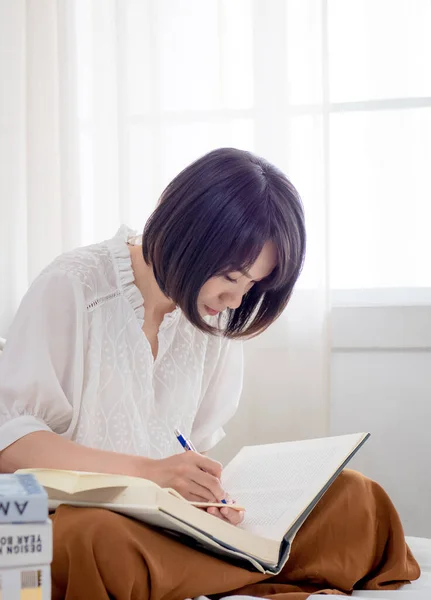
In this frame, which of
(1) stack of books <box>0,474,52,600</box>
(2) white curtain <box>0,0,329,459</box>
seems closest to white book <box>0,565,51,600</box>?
(1) stack of books <box>0,474,52,600</box>

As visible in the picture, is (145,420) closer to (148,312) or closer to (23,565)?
(148,312)

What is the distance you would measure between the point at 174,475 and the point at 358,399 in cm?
111

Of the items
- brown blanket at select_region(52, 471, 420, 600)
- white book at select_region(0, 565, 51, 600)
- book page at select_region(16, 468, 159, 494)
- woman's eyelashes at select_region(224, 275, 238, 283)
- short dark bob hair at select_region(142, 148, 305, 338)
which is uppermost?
short dark bob hair at select_region(142, 148, 305, 338)

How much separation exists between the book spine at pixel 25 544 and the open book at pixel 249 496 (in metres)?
0.20

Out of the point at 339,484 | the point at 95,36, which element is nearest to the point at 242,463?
the point at 339,484

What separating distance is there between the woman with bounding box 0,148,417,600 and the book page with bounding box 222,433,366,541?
5 cm

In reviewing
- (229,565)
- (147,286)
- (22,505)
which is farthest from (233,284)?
(22,505)

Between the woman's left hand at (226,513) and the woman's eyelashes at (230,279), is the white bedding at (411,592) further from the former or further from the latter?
the woman's eyelashes at (230,279)

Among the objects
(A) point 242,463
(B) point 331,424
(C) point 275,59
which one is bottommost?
(B) point 331,424

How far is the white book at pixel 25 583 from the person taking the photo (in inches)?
23.5

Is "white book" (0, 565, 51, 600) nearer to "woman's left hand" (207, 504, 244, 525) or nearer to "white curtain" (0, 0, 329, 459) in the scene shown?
"woman's left hand" (207, 504, 244, 525)

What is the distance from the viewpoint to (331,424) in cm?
208

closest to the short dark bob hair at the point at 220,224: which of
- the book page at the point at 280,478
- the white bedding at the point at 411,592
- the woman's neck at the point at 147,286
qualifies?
the woman's neck at the point at 147,286

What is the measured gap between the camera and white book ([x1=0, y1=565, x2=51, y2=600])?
23.5 inches
